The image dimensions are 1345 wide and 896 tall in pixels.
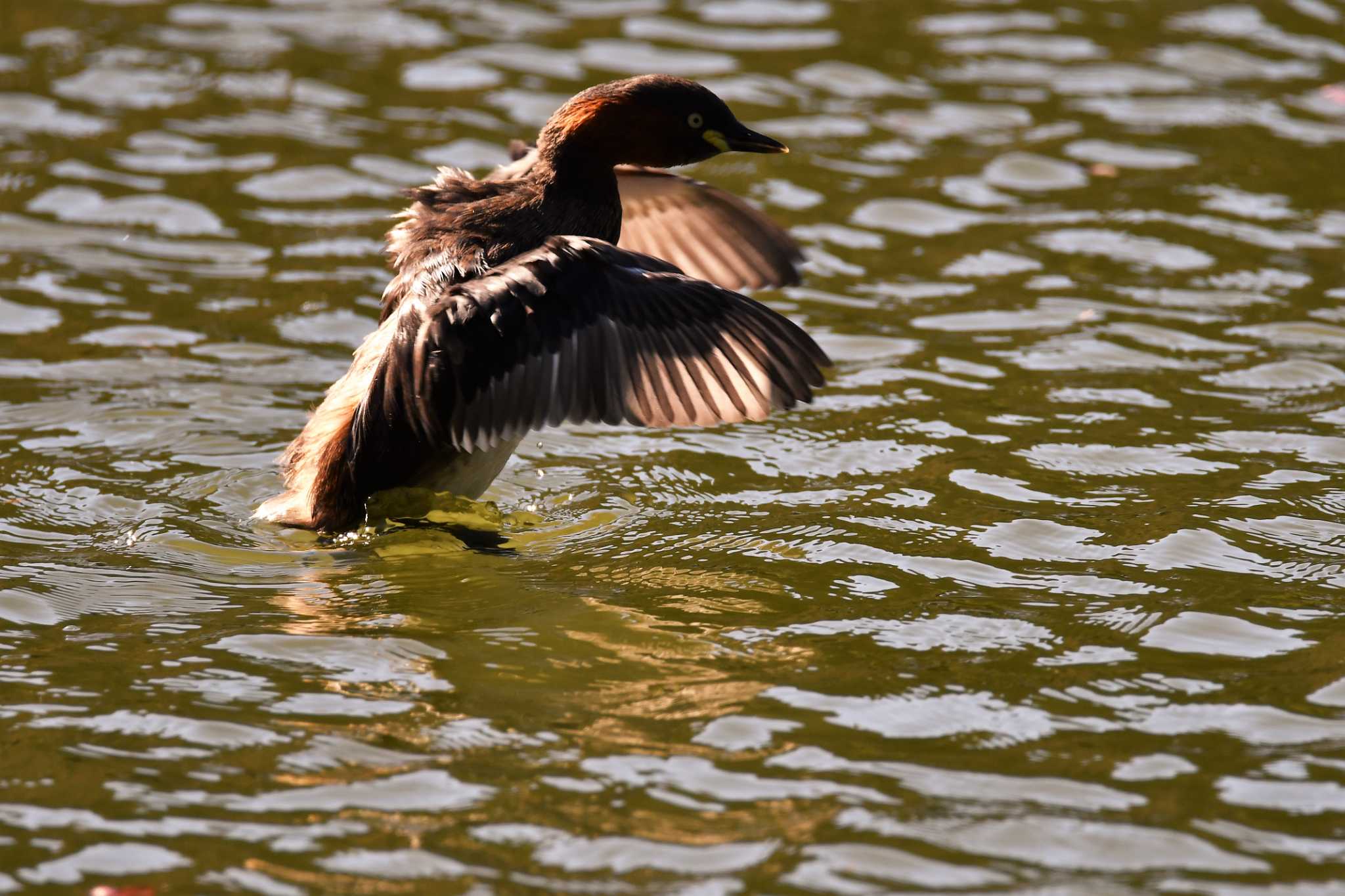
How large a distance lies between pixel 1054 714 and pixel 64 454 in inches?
160

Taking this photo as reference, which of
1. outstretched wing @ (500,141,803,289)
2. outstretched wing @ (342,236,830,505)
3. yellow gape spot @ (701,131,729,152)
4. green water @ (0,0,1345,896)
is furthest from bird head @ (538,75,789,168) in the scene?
green water @ (0,0,1345,896)

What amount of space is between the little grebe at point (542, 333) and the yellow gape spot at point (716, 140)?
11 millimetres

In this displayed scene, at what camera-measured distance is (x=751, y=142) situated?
657 cm

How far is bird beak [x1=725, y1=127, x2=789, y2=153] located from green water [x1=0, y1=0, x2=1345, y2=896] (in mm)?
1212

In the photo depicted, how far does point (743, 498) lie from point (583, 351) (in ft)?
3.60

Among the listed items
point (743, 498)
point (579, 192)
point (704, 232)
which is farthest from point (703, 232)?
point (743, 498)

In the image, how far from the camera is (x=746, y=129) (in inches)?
259

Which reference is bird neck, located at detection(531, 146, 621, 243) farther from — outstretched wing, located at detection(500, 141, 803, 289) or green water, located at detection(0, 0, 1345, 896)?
green water, located at detection(0, 0, 1345, 896)

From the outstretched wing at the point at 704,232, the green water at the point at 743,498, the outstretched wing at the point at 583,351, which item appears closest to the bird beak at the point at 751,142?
the outstretched wing at the point at 704,232

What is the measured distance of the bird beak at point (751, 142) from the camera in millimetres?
6539

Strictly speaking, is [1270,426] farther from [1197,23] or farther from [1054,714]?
[1197,23]

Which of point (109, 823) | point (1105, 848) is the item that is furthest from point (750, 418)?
point (109, 823)

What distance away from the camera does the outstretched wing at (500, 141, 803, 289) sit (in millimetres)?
6891

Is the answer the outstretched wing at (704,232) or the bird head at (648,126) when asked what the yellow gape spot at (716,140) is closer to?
the bird head at (648,126)
